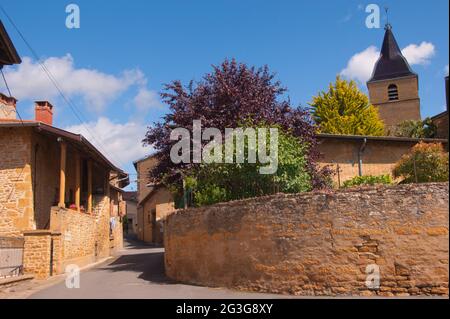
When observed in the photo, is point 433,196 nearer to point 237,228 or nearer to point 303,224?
point 303,224

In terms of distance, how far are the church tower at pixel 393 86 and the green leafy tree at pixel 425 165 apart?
39338 mm

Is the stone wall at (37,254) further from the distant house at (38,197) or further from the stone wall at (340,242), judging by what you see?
Answer: the stone wall at (340,242)

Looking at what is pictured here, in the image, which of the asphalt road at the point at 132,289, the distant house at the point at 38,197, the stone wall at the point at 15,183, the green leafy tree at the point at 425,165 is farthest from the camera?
the stone wall at the point at 15,183

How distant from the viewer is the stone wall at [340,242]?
9203mm

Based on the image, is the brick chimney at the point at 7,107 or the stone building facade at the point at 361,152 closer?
the stone building facade at the point at 361,152

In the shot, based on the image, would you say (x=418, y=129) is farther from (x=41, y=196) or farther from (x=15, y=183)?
(x=15, y=183)

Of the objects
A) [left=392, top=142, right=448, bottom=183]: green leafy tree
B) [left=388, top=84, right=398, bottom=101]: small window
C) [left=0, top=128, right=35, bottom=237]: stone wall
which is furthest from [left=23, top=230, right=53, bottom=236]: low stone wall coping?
[left=388, top=84, right=398, bottom=101]: small window

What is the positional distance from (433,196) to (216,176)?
593cm

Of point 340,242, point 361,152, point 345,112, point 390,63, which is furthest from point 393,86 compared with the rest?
point 340,242

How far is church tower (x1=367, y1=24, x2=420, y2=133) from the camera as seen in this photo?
52031 millimetres

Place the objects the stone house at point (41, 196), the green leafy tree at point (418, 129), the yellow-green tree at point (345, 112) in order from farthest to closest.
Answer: the yellow-green tree at point (345, 112) → the green leafy tree at point (418, 129) → the stone house at point (41, 196)

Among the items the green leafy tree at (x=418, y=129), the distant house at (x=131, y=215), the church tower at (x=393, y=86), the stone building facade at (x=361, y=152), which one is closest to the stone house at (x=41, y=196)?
the stone building facade at (x=361, y=152)
